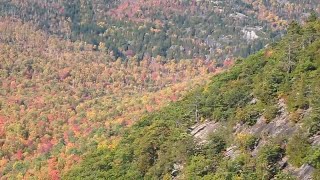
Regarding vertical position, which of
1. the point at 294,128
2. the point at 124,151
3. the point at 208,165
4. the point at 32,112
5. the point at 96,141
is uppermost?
the point at 294,128

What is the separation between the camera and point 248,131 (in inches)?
2141

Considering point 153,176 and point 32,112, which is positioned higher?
point 153,176

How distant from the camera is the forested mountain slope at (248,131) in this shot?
4541 cm

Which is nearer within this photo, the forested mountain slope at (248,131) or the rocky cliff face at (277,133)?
the rocky cliff face at (277,133)

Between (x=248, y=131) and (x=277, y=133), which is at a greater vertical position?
(x=277, y=133)

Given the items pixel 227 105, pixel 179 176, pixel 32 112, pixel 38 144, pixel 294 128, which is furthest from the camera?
pixel 32 112

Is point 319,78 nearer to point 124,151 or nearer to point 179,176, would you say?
point 179,176

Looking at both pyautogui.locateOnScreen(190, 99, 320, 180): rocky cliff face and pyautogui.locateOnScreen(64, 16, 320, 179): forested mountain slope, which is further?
pyautogui.locateOnScreen(64, 16, 320, 179): forested mountain slope

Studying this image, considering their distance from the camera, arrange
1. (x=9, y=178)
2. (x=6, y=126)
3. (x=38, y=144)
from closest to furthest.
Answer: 1. (x=9, y=178)
2. (x=38, y=144)
3. (x=6, y=126)

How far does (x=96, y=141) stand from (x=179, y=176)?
232 ft

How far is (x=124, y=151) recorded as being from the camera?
7200 cm

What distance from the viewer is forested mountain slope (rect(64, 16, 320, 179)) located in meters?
45.4

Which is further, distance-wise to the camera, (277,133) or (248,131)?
(248,131)

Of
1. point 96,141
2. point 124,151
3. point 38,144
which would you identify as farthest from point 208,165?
point 38,144
